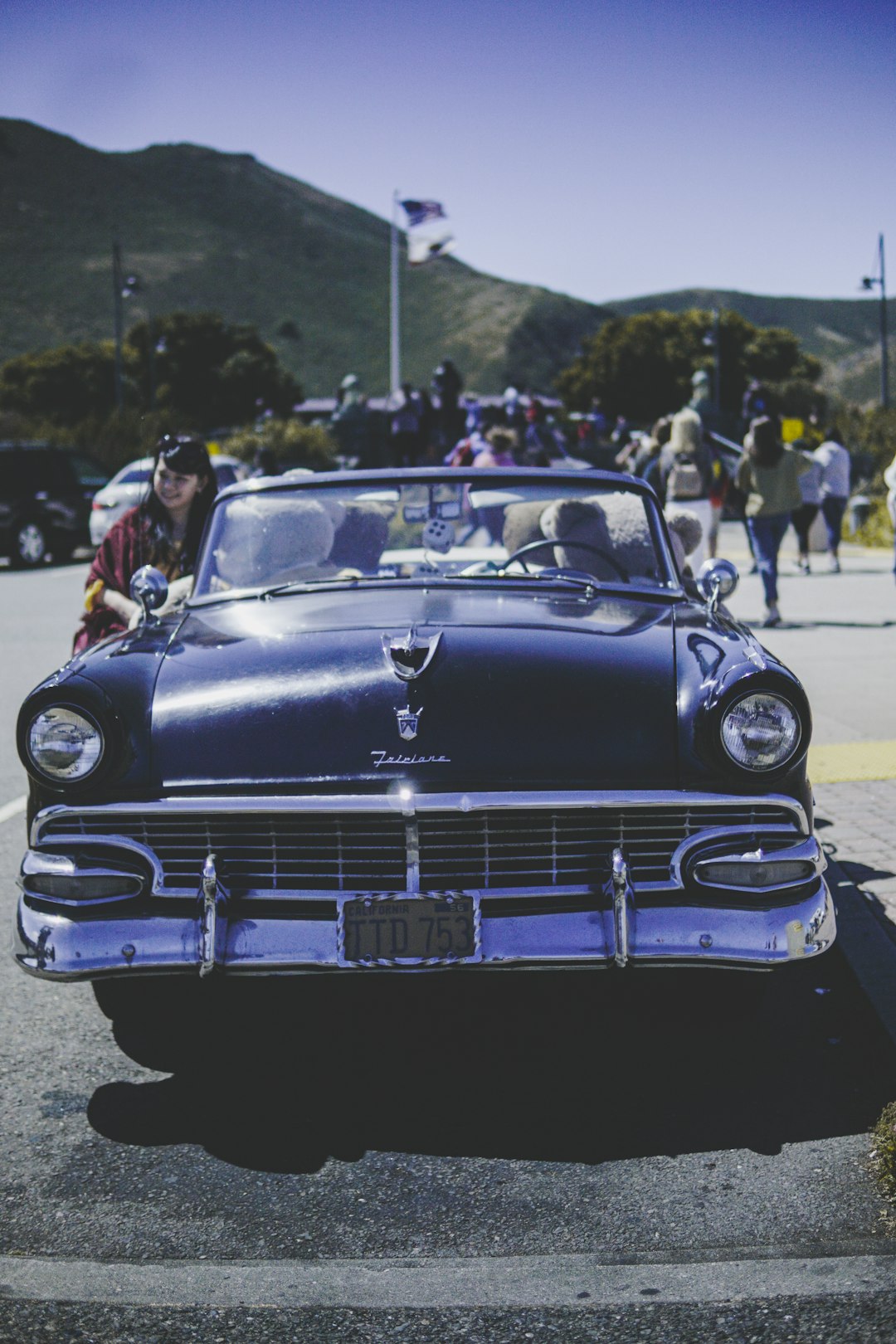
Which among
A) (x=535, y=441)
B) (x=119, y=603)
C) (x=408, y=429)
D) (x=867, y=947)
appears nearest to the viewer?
(x=867, y=947)

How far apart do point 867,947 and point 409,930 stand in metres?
1.76

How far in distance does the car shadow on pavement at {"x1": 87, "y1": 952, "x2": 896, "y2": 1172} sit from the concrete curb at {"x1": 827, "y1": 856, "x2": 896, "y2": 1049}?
6 centimetres

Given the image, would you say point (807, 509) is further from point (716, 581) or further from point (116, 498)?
point (716, 581)

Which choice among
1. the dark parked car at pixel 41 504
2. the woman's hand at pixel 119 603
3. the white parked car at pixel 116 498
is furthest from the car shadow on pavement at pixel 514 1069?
the dark parked car at pixel 41 504

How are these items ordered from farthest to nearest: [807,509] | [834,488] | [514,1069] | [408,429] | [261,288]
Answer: [261,288] → [408,429] → [834,488] → [807,509] → [514,1069]

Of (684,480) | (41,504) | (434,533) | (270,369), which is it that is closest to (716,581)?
(434,533)

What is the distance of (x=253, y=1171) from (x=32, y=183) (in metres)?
184

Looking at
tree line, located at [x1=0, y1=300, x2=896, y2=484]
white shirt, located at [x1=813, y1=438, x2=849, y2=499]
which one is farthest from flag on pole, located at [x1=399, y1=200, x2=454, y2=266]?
tree line, located at [x1=0, y1=300, x2=896, y2=484]

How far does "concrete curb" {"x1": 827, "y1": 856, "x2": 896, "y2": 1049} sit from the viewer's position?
13.3ft

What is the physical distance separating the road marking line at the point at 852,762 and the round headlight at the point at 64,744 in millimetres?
3958

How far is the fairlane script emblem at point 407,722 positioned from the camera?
136 inches

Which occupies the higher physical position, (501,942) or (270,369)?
(270,369)

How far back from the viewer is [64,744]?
3564mm

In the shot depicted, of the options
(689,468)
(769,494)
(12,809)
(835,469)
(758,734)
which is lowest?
(12,809)
